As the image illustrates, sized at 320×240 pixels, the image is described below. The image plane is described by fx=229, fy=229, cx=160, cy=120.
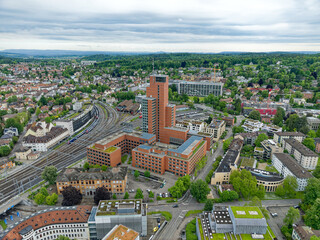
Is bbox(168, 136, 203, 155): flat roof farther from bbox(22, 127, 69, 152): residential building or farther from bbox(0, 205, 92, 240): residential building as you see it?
bbox(22, 127, 69, 152): residential building

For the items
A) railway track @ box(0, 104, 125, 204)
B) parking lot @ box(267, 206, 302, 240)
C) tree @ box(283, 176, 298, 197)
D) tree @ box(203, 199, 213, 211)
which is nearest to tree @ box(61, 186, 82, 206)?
railway track @ box(0, 104, 125, 204)

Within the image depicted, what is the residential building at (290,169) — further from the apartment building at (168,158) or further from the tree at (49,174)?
the tree at (49,174)

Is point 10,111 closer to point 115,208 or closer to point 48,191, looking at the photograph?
point 48,191

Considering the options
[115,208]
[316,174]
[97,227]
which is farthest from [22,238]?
[316,174]

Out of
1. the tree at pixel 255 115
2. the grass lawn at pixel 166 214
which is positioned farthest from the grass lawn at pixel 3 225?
the tree at pixel 255 115

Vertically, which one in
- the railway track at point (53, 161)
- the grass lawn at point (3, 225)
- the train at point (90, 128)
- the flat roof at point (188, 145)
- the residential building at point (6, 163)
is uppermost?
the flat roof at point (188, 145)

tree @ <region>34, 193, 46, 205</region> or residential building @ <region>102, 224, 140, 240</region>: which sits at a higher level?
residential building @ <region>102, 224, 140, 240</region>
